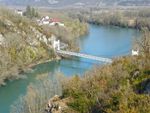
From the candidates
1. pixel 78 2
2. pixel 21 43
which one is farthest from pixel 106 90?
pixel 78 2

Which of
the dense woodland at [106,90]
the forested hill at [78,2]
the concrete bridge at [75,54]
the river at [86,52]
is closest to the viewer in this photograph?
the dense woodland at [106,90]

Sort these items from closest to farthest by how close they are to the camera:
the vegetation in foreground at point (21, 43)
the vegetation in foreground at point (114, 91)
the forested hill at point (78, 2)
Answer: the vegetation in foreground at point (114, 91)
the vegetation in foreground at point (21, 43)
the forested hill at point (78, 2)

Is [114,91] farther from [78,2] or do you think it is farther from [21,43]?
[78,2]

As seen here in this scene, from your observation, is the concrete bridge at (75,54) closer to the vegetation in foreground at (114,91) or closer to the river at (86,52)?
the river at (86,52)

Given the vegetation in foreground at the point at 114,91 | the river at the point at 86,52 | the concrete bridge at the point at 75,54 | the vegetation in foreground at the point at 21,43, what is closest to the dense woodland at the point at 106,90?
the vegetation in foreground at the point at 114,91

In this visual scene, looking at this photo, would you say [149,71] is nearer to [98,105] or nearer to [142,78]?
[142,78]

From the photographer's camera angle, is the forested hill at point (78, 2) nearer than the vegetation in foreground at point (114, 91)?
No

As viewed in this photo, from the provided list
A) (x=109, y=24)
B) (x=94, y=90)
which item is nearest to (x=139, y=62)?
(x=94, y=90)
